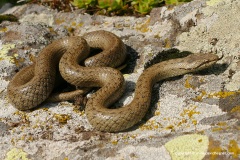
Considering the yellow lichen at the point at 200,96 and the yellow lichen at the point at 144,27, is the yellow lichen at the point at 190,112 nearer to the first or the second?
the yellow lichen at the point at 200,96

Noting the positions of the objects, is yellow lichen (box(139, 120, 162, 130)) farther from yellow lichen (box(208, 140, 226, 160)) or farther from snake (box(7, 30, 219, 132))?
yellow lichen (box(208, 140, 226, 160))

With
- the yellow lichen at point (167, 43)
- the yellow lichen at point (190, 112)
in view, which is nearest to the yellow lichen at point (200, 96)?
the yellow lichen at point (190, 112)

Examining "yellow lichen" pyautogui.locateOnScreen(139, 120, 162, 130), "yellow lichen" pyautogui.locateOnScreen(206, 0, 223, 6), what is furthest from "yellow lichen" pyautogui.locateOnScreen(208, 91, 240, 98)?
"yellow lichen" pyautogui.locateOnScreen(206, 0, 223, 6)

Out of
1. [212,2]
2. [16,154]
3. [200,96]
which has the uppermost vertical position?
[212,2]

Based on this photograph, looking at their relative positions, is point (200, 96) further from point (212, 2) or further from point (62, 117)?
point (212, 2)

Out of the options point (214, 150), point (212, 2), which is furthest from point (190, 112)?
point (212, 2)

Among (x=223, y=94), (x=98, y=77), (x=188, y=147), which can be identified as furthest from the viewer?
(x=98, y=77)

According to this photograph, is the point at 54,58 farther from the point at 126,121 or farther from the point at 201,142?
the point at 201,142
